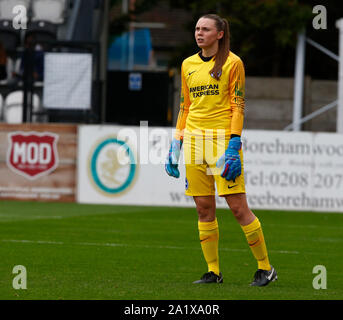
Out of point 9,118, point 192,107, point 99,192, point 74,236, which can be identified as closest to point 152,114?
point 9,118

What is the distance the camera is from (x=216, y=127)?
8.48 meters

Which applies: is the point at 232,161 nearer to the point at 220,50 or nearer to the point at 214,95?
the point at 214,95

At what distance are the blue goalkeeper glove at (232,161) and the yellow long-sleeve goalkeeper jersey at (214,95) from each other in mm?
103

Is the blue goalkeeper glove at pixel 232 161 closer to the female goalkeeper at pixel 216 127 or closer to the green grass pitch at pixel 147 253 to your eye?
the female goalkeeper at pixel 216 127

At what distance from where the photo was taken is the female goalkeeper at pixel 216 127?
8.38 metres

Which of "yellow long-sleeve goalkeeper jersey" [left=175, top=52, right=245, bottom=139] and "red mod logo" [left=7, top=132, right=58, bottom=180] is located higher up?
"yellow long-sleeve goalkeeper jersey" [left=175, top=52, right=245, bottom=139]

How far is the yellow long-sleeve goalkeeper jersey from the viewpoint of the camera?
838 cm

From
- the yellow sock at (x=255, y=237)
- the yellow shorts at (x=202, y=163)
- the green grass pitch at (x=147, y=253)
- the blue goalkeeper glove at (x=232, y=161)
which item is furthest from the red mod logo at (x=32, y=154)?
the blue goalkeeper glove at (x=232, y=161)

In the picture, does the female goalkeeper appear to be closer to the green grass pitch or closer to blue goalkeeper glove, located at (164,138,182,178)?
blue goalkeeper glove, located at (164,138,182,178)

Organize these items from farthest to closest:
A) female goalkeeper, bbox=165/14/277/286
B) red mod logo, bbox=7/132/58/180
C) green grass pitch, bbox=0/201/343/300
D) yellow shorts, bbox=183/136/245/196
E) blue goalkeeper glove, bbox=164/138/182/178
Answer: red mod logo, bbox=7/132/58/180 < blue goalkeeper glove, bbox=164/138/182/178 < yellow shorts, bbox=183/136/245/196 < female goalkeeper, bbox=165/14/277/286 < green grass pitch, bbox=0/201/343/300

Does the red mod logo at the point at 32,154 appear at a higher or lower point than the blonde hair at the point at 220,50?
lower

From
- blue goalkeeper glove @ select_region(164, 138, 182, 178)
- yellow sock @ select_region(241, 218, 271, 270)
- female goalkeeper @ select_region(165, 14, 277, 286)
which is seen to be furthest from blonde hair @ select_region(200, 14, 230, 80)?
yellow sock @ select_region(241, 218, 271, 270)
